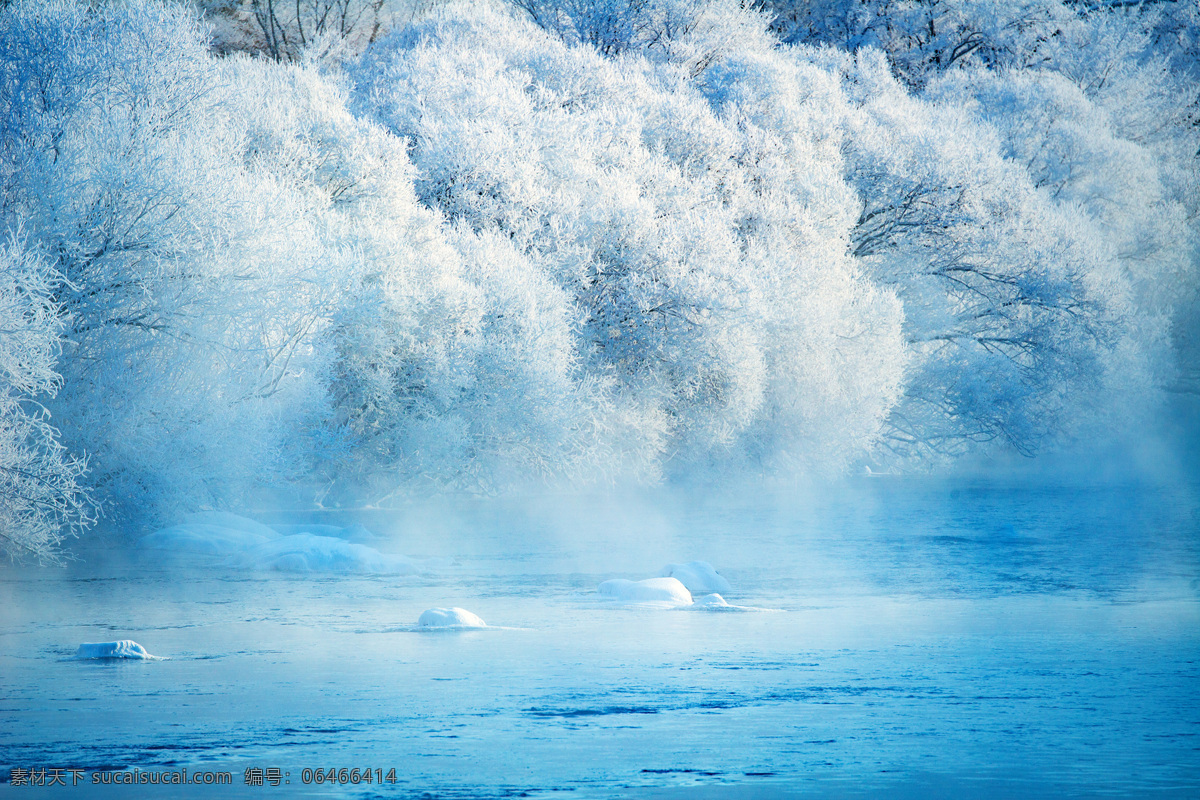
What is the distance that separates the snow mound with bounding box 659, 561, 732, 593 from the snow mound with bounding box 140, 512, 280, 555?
552cm

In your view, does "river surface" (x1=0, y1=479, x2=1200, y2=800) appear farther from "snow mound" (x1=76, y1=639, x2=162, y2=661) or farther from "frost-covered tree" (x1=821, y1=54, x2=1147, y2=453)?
"frost-covered tree" (x1=821, y1=54, x2=1147, y2=453)

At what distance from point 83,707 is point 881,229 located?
27.9 metres

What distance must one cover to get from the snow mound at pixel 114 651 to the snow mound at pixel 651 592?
4.88 metres

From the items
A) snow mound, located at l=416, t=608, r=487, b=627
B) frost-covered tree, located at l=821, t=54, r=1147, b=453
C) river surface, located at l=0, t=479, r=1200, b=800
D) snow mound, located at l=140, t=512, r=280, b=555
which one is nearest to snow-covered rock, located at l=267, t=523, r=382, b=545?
snow mound, located at l=140, t=512, r=280, b=555

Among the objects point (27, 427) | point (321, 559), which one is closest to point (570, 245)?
point (321, 559)

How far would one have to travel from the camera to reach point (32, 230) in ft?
59.5

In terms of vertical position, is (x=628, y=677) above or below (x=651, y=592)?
below

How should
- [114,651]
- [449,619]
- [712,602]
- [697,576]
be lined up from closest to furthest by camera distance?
[114,651], [449,619], [712,602], [697,576]

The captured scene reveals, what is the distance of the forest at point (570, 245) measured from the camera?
18922 mm

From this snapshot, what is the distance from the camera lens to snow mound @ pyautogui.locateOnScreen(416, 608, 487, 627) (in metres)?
12.3

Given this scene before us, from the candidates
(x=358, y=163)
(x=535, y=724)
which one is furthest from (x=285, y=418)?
(x=535, y=724)

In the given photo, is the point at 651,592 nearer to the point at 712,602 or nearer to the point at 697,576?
the point at 712,602

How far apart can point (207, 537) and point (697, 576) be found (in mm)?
6667

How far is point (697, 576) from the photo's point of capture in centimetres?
1520
